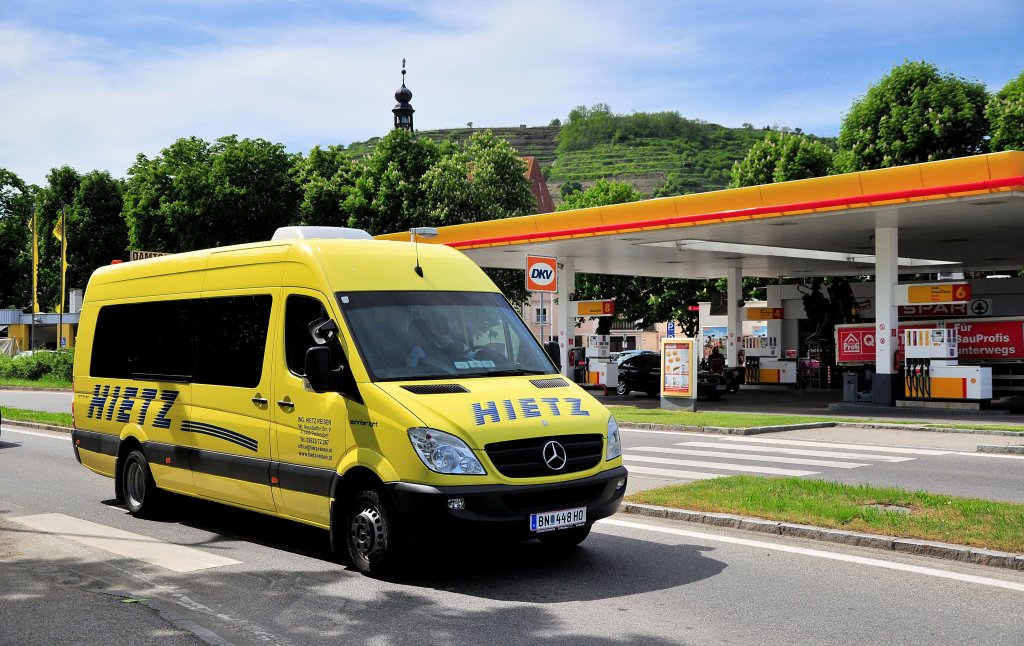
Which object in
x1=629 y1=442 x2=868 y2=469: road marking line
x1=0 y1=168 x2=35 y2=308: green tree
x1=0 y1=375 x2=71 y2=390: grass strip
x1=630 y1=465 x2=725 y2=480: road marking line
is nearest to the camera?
x1=630 y1=465 x2=725 y2=480: road marking line

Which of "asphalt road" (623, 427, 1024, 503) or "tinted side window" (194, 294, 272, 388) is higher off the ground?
"tinted side window" (194, 294, 272, 388)

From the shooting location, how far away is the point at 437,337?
7848mm

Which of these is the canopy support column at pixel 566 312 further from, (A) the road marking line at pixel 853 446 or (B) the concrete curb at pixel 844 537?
(B) the concrete curb at pixel 844 537

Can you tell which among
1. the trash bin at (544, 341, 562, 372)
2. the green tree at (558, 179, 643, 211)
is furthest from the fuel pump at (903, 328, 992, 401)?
the green tree at (558, 179, 643, 211)

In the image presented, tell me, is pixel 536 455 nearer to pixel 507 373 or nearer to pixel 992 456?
pixel 507 373

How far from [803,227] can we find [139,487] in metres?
20.7

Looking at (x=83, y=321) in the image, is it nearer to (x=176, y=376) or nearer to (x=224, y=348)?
(x=176, y=376)

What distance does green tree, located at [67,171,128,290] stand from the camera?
2874 inches

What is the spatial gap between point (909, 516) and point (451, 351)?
4279 mm

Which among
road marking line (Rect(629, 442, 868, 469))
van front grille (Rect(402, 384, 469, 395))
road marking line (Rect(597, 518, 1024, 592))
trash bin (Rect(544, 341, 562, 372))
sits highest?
trash bin (Rect(544, 341, 562, 372))

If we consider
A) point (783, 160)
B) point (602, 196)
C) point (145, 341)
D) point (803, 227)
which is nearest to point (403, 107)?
point (602, 196)

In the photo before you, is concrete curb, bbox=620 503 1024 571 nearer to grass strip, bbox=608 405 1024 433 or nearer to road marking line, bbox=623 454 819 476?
road marking line, bbox=623 454 819 476

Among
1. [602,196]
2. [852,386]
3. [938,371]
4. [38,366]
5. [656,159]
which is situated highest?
[656,159]

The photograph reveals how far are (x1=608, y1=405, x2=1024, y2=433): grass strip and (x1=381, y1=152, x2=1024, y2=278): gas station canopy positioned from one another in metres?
4.70
